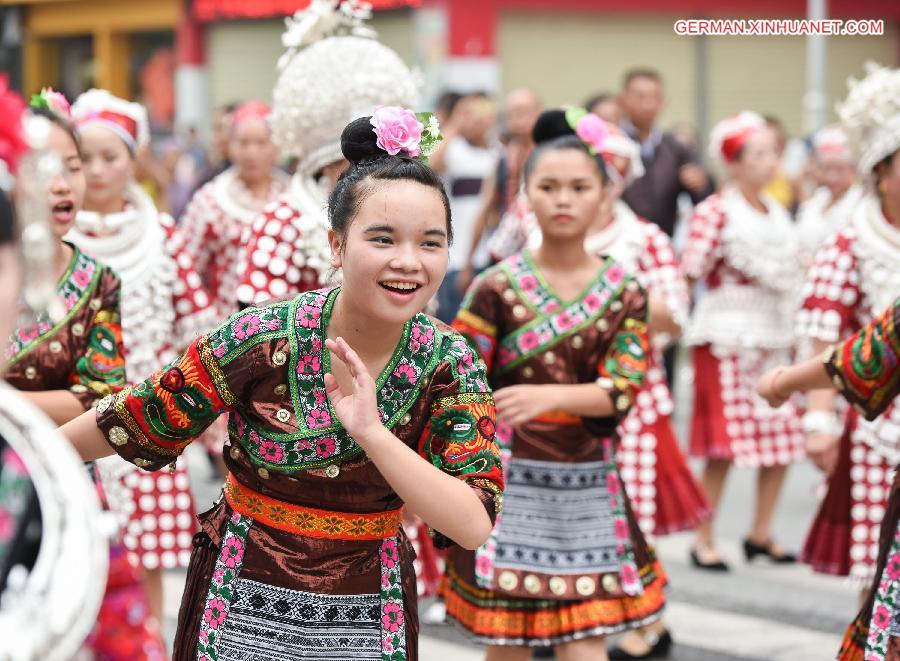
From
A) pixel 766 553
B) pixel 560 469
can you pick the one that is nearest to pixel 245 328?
pixel 560 469

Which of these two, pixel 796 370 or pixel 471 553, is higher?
pixel 796 370

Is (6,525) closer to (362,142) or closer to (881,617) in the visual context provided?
(362,142)

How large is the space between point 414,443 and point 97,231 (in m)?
2.54

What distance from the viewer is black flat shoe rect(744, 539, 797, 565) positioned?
6.84 m

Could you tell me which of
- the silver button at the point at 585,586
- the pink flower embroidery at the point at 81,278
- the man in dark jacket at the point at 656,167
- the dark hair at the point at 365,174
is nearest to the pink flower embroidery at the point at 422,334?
the dark hair at the point at 365,174

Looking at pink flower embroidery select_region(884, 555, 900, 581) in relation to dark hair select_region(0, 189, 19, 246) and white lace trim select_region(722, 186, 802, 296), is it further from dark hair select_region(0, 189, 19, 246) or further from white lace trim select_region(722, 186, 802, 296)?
white lace trim select_region(722, 186, 802, 296)

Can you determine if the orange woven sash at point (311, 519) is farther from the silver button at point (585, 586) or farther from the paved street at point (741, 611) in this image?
the paved street at point (741, 611)

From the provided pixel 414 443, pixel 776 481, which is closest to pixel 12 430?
pixel 414 443

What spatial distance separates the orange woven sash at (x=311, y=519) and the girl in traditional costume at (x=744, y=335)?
4141 millimetres

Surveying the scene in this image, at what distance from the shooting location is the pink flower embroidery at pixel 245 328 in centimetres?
293

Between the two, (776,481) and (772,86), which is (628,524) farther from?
(772,86)

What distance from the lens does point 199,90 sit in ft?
77.0

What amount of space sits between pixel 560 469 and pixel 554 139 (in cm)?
106

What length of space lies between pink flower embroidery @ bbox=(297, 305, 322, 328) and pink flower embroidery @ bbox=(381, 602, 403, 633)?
0.58m
